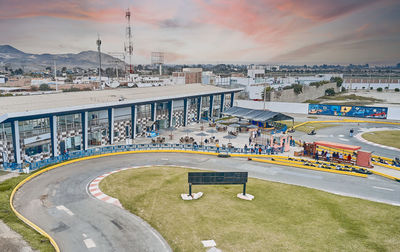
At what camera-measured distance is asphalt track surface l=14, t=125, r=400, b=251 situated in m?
15.1

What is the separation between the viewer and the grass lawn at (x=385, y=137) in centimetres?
3984

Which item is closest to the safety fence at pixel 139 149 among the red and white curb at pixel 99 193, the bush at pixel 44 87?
the red and white curb at pixel 99 193

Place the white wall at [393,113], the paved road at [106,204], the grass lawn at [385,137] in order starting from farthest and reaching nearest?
the white wall at [393,113]
the grass lawn at [385,137]
the paved road at [106,204]

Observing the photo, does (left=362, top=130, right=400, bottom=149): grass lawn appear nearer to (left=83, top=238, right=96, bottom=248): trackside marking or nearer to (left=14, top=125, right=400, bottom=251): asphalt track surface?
(left=14, top=125, right=400, bottom=251): asphalt track surface

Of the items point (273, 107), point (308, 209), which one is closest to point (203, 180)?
point (308, 209)

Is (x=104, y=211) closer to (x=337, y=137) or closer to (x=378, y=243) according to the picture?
(x=378, y=243)

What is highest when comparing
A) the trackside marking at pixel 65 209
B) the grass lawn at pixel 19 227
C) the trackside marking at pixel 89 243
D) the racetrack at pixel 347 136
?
the racetrack at pixel 347 136

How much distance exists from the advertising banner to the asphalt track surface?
94.2 ft

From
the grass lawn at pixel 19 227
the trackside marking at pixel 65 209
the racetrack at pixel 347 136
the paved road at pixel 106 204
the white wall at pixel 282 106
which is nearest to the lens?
the grass lawn at pixel 19 227

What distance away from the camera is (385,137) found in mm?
43000

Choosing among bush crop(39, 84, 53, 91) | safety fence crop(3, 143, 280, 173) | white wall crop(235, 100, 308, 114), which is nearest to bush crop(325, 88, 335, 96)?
white wall crop(235, 100, 308, 114)

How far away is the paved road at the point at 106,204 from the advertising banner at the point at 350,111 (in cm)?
4048

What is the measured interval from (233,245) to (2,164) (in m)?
24.8

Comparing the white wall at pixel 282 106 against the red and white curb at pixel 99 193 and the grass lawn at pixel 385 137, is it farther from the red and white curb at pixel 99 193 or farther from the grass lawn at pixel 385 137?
the red and white curb at pixel 99 193
